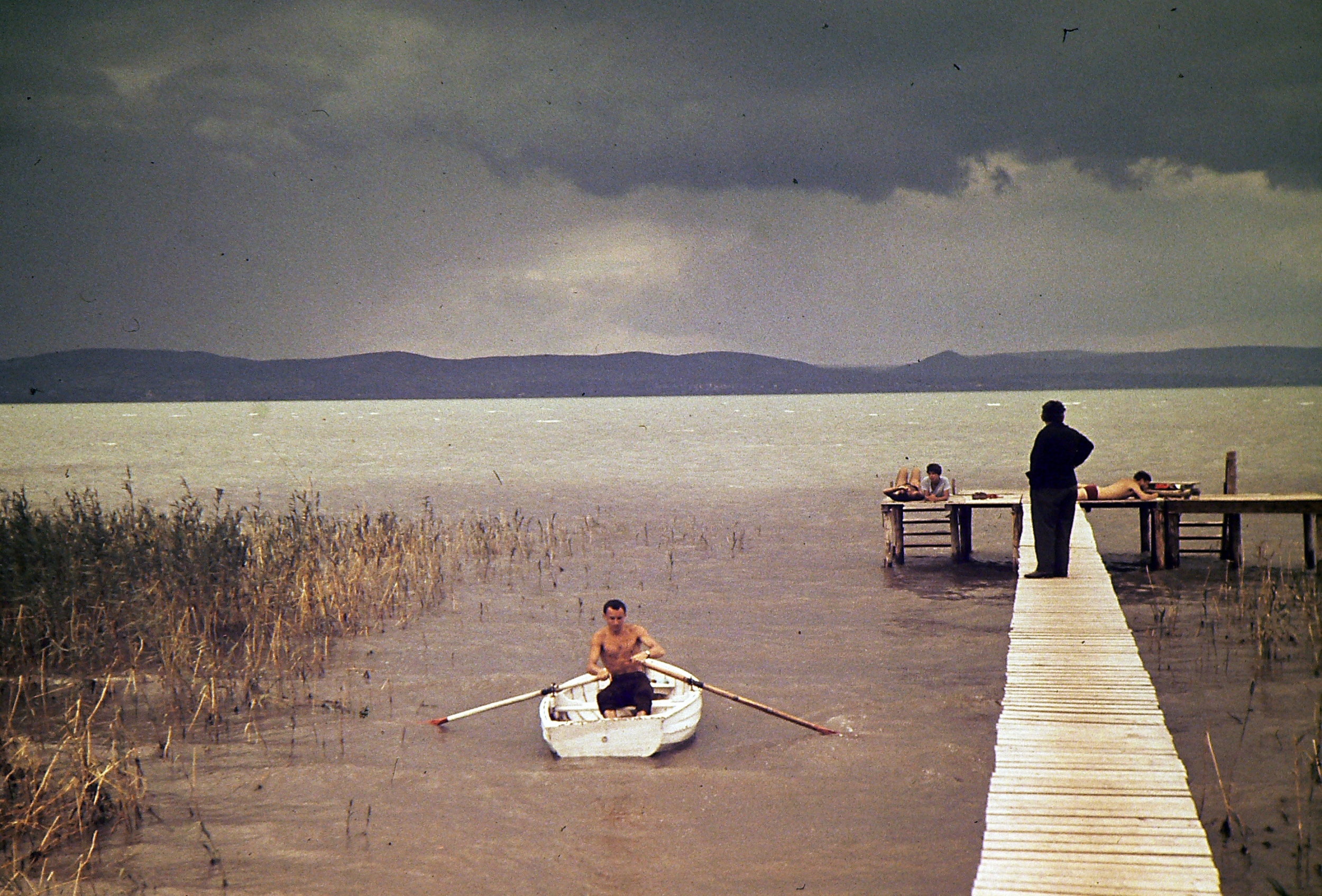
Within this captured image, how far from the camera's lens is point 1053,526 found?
45.3 feet

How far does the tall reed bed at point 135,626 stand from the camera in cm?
983

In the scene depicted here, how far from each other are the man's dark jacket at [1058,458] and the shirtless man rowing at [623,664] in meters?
5.22

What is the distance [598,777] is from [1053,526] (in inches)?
255

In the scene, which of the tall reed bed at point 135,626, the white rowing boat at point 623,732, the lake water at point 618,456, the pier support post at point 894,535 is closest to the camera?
the tall reed bed at point 135,626

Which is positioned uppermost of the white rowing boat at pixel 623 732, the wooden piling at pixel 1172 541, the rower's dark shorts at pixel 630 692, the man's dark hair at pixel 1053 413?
the man's dark hair at pixel 1053 413

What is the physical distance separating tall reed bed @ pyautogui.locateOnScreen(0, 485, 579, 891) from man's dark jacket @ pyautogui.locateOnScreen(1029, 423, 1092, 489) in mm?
9572

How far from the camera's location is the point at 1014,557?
931 inches

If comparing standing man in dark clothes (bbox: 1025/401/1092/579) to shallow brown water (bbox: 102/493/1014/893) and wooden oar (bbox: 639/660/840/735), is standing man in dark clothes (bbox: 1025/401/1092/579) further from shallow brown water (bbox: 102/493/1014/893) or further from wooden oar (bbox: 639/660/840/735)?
Result: wooden oar (bbox: 639/660/840/735)

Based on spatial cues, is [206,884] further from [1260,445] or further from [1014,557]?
[1260,445]

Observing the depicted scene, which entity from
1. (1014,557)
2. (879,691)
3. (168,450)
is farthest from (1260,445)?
(168,450)

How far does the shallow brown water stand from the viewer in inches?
353

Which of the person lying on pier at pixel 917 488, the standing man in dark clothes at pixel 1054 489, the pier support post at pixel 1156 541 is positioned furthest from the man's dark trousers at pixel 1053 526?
the pier support post at pixel 1156 541

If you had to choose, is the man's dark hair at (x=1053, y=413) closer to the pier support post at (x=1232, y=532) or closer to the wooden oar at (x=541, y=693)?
the wooden oar at (x=541, y=693)

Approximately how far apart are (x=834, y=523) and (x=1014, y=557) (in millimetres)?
8861
